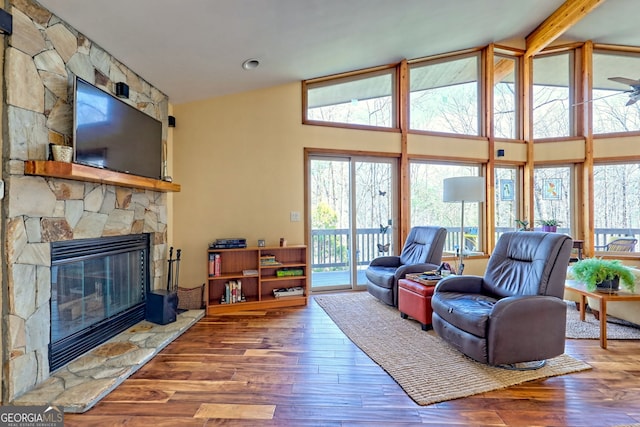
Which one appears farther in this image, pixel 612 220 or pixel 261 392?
pixel 612 220

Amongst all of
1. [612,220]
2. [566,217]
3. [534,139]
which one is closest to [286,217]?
[534,139]

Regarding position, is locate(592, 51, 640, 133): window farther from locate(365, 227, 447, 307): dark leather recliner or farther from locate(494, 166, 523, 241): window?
locate(365, 227, 447, 307): dark leather recliner

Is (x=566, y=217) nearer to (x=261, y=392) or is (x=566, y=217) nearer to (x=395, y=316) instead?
(x=395, y=316)

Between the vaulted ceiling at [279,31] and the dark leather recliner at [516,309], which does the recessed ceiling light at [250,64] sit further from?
the dark leather recliner at [516,309]

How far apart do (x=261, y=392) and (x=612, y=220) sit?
662 cm

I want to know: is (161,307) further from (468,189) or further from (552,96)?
(552,96)

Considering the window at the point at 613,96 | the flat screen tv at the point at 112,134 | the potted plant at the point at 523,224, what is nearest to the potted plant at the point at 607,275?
the potted plant at the point at 523,224

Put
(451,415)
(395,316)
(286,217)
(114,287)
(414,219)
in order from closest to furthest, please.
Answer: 1. (451,415)
2. (114,287)
3. (395,316)
4. (286,217)
5. (414,219)

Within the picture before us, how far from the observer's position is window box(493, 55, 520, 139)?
542cm

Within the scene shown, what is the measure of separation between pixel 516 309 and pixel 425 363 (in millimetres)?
793

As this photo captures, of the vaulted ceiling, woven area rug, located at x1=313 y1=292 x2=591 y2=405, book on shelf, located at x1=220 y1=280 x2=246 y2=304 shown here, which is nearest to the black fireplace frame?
book on shelf, located at x1=220 y1=280 x2=246 y2=304

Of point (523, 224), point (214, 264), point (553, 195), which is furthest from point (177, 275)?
point (553, 195)

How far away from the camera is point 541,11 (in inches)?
176

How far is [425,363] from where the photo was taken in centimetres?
236
